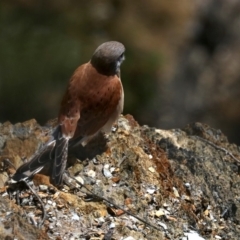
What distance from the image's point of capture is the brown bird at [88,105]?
18.4 feet

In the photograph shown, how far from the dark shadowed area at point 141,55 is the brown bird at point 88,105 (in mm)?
3180

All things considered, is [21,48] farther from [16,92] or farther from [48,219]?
[48,219]

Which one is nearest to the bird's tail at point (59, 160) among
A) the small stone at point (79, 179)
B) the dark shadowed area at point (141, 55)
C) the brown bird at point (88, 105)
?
the brown bird at point (88, 105)

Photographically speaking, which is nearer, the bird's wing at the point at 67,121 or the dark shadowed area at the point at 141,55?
the bird's wing at the point at 67,121

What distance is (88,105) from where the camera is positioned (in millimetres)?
5777

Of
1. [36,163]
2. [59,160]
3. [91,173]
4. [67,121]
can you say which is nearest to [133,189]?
[91,173]

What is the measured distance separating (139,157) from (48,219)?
0.95 metres

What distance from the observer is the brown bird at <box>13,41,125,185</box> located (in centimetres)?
560

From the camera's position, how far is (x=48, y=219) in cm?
471

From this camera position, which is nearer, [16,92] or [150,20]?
[16,92]

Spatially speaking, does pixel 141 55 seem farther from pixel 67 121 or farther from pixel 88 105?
pixel 67 121

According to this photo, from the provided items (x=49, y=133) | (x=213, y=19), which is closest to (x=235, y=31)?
A: (x=213, y=19)

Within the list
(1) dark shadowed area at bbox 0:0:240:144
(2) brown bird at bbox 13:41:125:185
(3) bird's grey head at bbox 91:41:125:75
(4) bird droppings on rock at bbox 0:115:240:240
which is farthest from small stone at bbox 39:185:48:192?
(1) dark shadowed area at bbox 0:0:240:144

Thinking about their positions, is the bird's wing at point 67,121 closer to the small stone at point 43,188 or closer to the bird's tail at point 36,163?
the bird's tail at point 36,163
